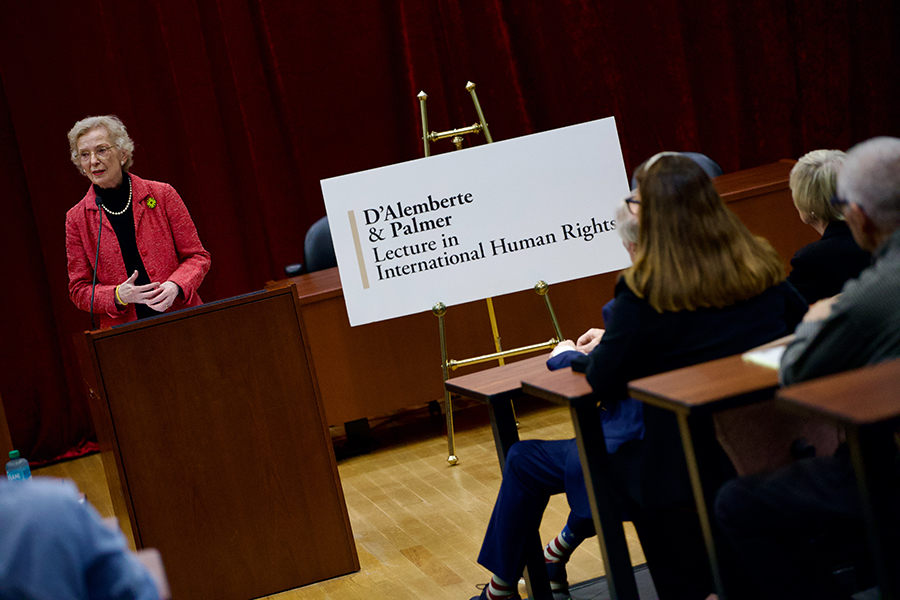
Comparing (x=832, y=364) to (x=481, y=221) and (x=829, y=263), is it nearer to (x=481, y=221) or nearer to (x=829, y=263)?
(x=829, y=263)

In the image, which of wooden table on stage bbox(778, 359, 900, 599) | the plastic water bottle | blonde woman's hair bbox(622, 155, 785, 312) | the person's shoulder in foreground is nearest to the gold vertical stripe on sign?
the plastic water bottle

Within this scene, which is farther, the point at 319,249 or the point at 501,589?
the point at 319,249

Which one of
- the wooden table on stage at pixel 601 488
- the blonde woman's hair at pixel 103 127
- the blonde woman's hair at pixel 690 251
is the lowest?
the wooden table on stage at pixel 601 488

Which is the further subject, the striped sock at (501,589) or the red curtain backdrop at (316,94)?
the red curtain backdrop at (316,94)

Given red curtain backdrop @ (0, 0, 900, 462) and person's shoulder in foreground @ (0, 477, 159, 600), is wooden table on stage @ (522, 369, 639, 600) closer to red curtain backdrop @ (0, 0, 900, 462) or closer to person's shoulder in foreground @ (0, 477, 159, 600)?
person's shoulder in foreground @ (0, 477, 159, 600)

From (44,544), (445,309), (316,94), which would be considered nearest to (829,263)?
(445,309)

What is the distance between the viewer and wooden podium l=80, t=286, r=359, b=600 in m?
2.94

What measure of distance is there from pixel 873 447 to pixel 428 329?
3.24 metres

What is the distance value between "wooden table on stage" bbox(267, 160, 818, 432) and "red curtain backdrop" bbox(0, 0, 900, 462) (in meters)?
1.49

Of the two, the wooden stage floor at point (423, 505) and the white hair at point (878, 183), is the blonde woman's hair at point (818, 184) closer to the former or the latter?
the white hair at point (878, 183)

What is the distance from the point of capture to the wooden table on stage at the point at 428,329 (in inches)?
178

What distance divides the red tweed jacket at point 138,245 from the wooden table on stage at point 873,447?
230 centimetres

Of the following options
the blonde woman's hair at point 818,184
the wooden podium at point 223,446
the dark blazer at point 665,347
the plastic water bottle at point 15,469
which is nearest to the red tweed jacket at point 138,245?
the wooden podium at point 223,446

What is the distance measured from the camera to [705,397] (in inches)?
66.2
